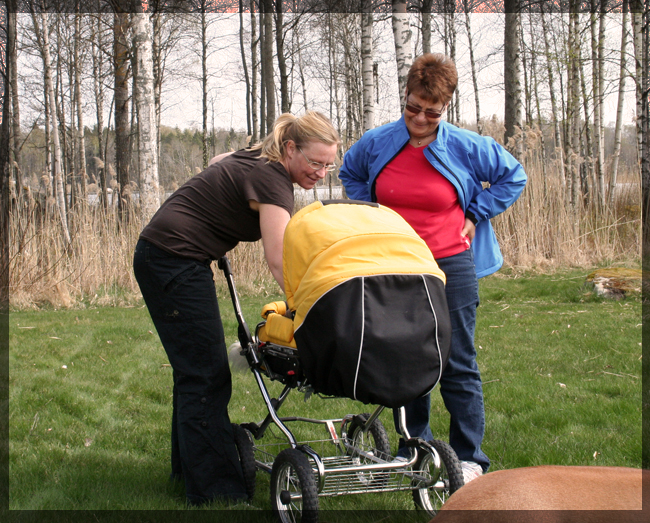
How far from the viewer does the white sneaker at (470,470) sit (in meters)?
2.82

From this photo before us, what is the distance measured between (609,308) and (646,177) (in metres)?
2.12

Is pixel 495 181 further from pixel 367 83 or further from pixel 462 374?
pixel 367 83

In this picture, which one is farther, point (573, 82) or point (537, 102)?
point (537, 102)

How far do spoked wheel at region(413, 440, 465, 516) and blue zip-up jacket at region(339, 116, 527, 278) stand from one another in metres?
1.09

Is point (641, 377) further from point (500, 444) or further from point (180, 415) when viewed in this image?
point (180, 415)

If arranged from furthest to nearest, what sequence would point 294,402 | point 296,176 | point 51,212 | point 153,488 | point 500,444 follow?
point 51,212
point 294,402
point 500,444
point 153,488
point 296,176

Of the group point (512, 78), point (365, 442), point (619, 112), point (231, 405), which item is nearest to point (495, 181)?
point (365, 442)

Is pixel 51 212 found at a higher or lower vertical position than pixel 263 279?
higher

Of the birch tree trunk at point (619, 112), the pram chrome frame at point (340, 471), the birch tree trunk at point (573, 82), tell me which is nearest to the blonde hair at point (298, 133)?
the pram chrome frame at point (340, 471)

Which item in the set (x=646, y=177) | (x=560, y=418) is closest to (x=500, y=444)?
(x=560, y=418)

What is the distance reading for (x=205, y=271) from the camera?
2863 mm

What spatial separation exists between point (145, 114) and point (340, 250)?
23.5 feet

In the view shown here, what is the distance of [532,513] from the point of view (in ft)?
5.27

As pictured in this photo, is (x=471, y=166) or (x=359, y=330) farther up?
(x=471, y=166)
